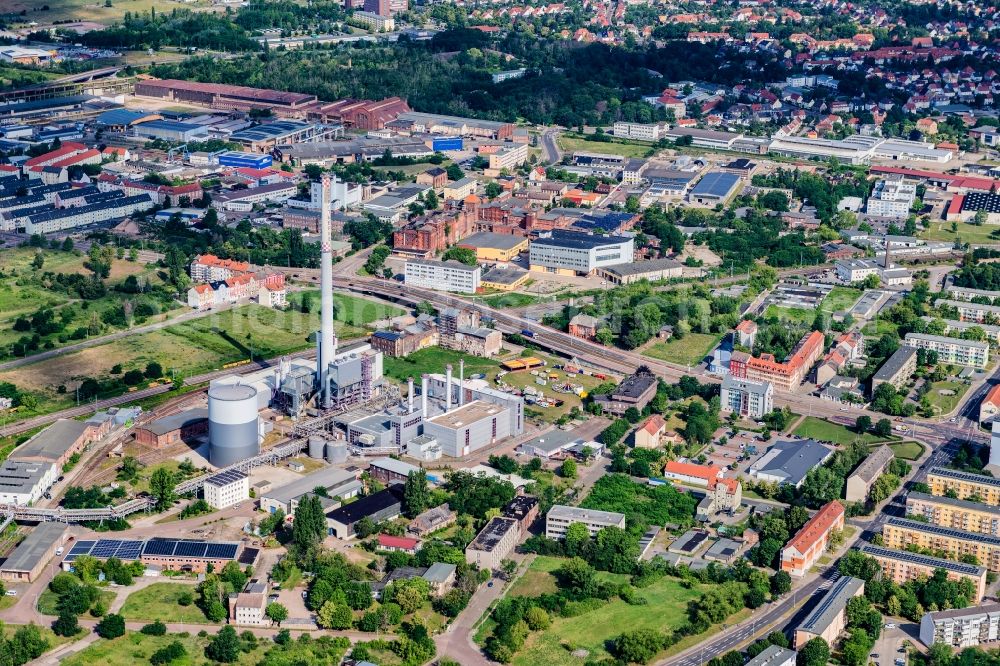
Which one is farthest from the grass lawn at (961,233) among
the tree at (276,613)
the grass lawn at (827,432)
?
the tree at (276,613)

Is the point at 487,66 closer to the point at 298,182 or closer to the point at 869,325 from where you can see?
the point at 298,182

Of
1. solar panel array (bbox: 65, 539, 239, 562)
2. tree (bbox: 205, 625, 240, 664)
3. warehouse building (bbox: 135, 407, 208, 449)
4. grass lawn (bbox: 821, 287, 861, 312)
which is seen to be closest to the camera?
tree (bbox: 205, 625, 240, 664)

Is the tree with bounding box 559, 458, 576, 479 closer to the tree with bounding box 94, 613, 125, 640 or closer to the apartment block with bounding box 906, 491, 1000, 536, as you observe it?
the apartment block with bounding box 906, 491, 1000, 536

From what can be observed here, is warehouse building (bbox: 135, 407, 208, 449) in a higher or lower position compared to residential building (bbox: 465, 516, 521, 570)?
lower

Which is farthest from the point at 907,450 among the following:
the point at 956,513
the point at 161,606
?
the point at 161,606

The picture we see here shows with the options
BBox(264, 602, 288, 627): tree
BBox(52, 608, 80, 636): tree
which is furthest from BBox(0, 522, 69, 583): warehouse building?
BBox(264, 602, 288, 627): tree

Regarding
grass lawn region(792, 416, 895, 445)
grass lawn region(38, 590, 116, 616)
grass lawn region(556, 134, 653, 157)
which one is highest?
grass lawn region(556, 134, 653, 157)
